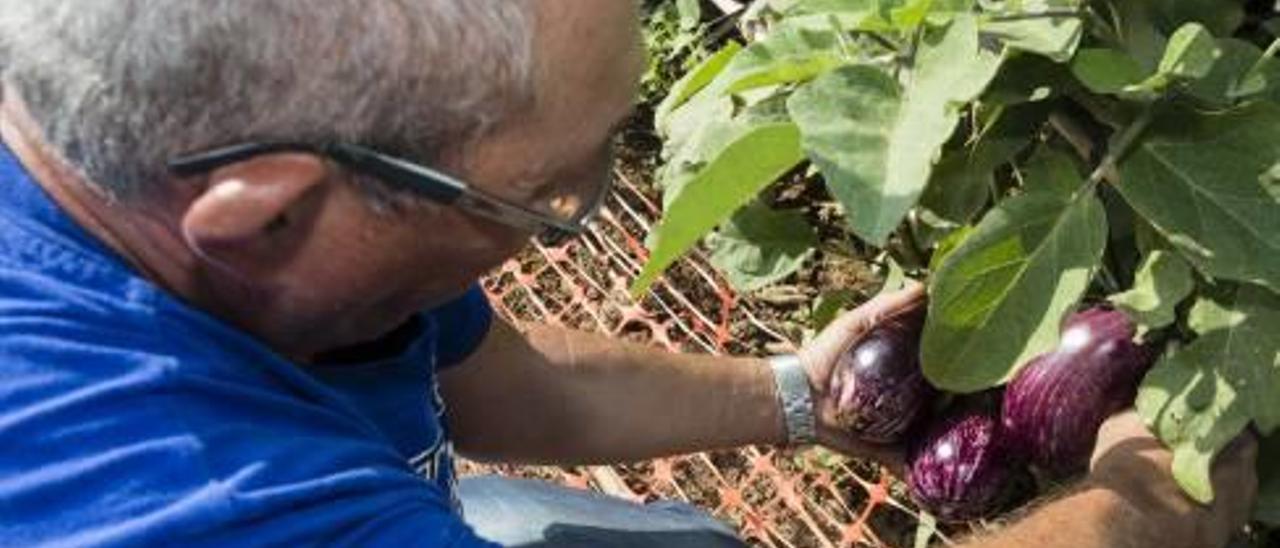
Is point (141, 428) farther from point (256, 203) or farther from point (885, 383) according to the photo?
point (885, 383)

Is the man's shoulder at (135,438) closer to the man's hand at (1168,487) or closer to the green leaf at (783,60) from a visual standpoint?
the green leaf at (783,60)

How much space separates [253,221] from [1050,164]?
0.71 meters

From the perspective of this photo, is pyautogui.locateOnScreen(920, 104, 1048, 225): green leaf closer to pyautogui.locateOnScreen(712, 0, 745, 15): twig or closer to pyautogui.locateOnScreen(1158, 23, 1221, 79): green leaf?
pyautogui.locateOnScreen(1158, 23, 1221, 79): green leaf

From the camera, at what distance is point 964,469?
180 centimetres

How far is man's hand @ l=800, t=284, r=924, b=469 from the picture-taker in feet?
6.12

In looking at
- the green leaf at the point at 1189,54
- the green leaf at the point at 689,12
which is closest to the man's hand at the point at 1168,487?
the green leaf at the point at 1189,54

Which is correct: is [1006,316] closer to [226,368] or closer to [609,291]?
[226,368]

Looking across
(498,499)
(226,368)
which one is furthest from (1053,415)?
(226,368)

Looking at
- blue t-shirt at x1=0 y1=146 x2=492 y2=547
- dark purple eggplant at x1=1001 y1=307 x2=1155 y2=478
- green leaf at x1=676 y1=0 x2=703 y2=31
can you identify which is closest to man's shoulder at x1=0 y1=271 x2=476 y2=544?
blue t-shirt at x1=0 y1=146 x2=492 y2=547

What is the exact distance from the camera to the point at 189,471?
3.72 ft

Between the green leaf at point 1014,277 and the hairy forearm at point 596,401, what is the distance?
42 cm

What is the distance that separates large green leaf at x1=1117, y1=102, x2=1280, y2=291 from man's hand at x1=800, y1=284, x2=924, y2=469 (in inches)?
17.5

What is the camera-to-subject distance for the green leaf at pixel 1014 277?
146cm

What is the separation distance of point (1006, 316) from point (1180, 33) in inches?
10.2
